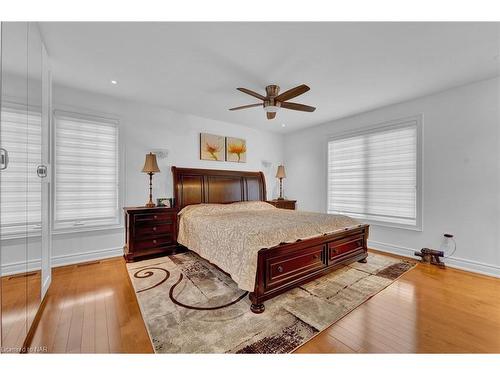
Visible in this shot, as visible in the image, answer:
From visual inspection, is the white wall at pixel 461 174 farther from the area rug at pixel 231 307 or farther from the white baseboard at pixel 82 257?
the white baseboard at pixel 82 257

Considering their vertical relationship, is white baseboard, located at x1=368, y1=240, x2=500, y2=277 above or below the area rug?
above

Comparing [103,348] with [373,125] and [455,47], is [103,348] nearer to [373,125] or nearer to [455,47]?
[455,47]

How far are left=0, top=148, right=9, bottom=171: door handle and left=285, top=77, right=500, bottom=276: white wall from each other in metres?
4.86

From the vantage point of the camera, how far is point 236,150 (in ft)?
16.0

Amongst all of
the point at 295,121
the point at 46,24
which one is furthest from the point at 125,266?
the point at 295,121

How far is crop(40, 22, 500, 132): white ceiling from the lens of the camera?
1919mm

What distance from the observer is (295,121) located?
471 cm

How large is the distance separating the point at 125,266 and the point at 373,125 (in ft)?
16.3

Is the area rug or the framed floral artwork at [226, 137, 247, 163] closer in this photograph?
the area rug

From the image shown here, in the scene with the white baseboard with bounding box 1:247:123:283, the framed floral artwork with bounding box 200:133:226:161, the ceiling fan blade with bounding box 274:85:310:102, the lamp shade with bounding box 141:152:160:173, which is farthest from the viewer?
the framed floral artwork with bounding box 200:133:226:161

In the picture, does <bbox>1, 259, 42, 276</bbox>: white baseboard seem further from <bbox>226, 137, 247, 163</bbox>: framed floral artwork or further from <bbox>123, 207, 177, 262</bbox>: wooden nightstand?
<bbox>226, 137, 247, 163</bbox>: framed floral artwork

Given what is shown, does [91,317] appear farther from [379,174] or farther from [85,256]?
[379,174]

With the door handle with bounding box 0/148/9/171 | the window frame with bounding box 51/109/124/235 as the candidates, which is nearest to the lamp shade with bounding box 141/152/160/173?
the window frame with bounding box 51/109/124/235

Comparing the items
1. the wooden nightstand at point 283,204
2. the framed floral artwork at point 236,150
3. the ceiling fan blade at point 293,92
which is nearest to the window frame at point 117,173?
the framed floral artwork at point 236,150
